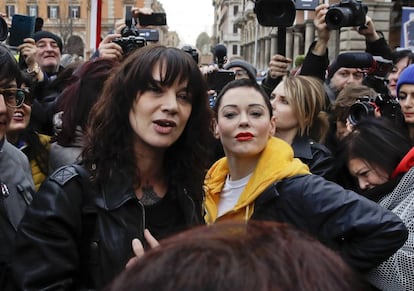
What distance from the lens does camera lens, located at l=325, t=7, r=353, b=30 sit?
4.00 meters

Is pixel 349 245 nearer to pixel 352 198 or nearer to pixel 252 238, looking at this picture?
pixel 352 198

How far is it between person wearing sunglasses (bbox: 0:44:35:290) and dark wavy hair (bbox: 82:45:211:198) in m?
0.34

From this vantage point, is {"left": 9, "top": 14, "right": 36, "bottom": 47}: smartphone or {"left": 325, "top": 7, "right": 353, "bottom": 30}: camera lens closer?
{"left": 325, "top": 7, "right": 353, "bottom": 30}: camera lens

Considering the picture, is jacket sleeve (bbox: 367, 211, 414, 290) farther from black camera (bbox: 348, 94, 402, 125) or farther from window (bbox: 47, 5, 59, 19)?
window (bbox: 47, 5, 59, 19)

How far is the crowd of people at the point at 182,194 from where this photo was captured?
814mm

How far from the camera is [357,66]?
4859 millimetres

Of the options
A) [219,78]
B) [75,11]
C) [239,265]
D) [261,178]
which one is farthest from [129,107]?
[75,11]

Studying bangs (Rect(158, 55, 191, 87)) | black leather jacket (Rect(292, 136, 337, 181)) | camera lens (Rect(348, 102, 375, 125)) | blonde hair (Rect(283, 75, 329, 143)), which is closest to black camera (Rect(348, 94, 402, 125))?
camera lens (Rect(348, 102, 375, 125))

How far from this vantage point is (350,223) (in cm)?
212

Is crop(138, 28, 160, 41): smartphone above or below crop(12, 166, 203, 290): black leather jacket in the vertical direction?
above

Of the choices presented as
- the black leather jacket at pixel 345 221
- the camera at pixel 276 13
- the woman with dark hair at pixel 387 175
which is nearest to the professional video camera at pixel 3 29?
the camera at pixel 276 13

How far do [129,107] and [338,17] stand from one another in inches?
98.2

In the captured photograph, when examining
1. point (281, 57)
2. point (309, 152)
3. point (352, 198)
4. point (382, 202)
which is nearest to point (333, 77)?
point (281, 57)

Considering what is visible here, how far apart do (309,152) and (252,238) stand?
250cm
